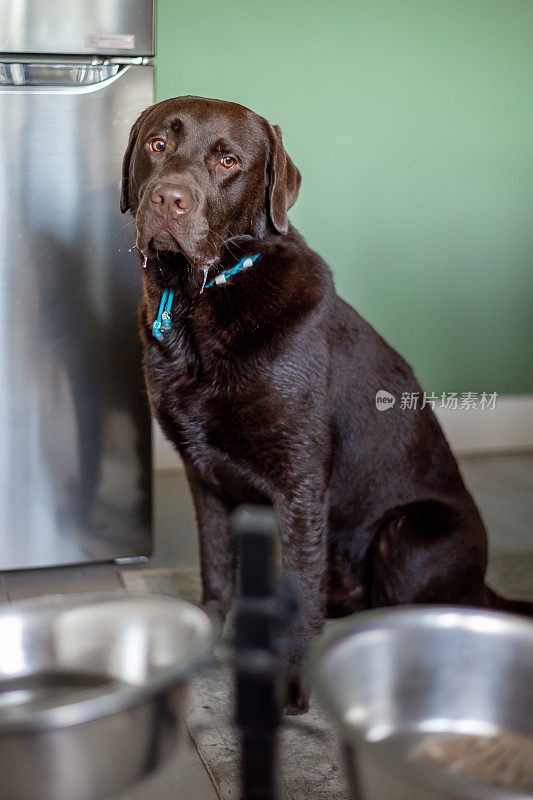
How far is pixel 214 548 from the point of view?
183 cm

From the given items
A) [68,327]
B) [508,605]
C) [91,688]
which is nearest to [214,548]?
[508,605]

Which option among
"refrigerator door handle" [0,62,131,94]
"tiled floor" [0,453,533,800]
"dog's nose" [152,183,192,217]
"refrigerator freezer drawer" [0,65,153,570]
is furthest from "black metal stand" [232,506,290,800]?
"refrigerator door handle" [0,62,131,94]

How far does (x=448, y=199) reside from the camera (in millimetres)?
3391

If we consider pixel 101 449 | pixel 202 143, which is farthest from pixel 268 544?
pixel 101 449

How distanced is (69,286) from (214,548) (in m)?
0.77

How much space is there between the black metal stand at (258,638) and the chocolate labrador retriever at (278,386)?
36.5 inches

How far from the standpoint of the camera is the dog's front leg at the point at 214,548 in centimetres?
182

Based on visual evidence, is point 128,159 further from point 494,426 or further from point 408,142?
point 494,426

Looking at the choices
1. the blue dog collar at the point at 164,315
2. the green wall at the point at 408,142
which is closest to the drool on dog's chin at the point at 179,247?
the blue dog collar at the point at 164,315

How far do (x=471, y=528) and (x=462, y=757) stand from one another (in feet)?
3.54

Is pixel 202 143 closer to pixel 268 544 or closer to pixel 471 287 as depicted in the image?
pixel 268 544

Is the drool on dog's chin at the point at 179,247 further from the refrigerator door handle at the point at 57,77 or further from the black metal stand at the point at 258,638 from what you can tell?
the black metal stand at the point at 258,638

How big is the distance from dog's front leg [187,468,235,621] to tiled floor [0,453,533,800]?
0.38 metres

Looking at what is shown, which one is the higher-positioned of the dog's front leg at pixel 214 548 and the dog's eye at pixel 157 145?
the dog's eye at pixel 157 145
